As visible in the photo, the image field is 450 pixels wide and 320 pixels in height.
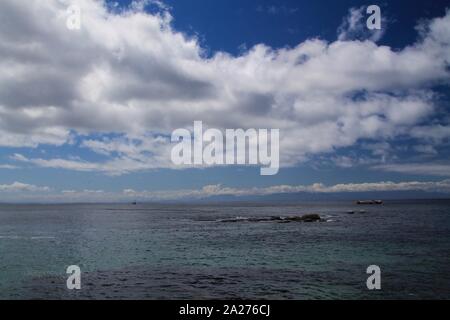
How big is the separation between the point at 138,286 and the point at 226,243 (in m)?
30.9

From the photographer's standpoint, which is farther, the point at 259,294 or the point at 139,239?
the point at 139,239

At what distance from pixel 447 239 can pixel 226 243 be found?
39270 millimetres
